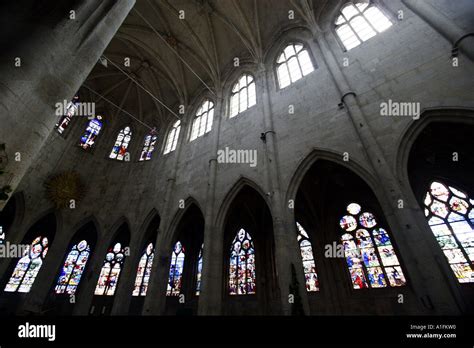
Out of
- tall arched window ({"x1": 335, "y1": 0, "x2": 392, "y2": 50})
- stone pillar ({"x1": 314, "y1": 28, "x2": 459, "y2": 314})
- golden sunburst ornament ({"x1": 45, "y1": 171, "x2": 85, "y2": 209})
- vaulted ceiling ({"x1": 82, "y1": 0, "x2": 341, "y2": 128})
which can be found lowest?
stone pillar ({"x1": 314, "y1": 28, "x2": 459, "y2": 314})

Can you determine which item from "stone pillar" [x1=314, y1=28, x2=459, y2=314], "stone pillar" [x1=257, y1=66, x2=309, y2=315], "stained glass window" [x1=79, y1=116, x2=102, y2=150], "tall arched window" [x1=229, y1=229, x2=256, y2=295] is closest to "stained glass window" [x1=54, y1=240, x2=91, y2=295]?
"stained glass window" [x1=79, y1=116, x2=102, y2=150]

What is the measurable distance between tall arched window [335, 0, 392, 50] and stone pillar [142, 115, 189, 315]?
9673 millimetres

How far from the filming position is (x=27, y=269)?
11.0 meters

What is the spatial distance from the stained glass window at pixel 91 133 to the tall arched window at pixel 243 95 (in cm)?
986

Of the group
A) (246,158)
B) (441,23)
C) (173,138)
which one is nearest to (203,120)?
(173,138)

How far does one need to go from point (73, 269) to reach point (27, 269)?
194cm

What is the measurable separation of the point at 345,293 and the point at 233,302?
4.77 m

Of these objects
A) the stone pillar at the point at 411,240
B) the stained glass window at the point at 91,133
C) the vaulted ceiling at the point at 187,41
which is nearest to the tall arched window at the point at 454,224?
the stone pillar at the point at 411,240

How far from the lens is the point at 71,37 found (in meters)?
3.53

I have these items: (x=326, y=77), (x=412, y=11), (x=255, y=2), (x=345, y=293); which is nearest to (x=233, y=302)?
(x=345, y=293)

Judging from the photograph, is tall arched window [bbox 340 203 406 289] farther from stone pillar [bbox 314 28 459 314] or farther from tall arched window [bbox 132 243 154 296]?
tall arched window [bbox 132 243 154 296]

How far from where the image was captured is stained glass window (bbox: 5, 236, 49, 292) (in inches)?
412

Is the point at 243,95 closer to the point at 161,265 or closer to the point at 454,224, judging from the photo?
the point at 161,265

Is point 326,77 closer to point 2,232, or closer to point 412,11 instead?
point 412,11
